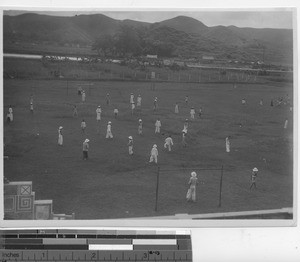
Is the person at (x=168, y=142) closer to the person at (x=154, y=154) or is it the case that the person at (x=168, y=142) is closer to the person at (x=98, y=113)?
the person at (x=154, y=154)

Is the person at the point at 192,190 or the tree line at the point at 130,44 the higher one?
the tree line at the point at 130,44

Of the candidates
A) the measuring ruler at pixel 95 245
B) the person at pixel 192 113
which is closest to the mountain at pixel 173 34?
the person at pixel 192 113

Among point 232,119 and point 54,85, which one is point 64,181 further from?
point 232,119

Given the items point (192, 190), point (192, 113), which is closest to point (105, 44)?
point (192, 113)

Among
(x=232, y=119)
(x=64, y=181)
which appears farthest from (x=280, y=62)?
(x=64, y=181)

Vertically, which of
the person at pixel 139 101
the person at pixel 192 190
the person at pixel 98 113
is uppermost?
the person at pixel 139 101

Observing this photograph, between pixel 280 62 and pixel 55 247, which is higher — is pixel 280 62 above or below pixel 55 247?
above

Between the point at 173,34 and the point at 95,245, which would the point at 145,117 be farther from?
the point at 95,245
